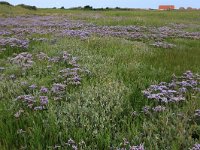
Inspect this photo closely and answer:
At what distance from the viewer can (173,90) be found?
5902 mm

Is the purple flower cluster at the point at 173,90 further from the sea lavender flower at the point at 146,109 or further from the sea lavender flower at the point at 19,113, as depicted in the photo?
the sea lavender flower at the point at 19,113

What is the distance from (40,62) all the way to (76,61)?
3.21 ft

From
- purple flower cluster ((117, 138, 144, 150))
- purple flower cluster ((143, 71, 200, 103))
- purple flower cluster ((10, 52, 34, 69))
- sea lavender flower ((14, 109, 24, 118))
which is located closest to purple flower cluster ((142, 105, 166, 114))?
purple flower cluster ((143, 71, 200, 103))

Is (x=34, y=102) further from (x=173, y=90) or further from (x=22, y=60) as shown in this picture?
(x=22, y=60)

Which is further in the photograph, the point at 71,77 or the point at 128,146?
the point at 71,77

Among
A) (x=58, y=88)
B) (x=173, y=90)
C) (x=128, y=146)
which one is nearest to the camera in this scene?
(x=128, y=146)

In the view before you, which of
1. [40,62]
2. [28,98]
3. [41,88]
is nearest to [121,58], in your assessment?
[40,62]

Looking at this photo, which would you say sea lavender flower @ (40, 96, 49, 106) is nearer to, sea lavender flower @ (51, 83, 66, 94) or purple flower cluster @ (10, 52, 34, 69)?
sea lavender flower @ (51, 83, 66, 94)

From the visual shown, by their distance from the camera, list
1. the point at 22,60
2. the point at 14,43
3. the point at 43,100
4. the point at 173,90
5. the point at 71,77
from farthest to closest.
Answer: the point at 14,43, the point at 22,60, the point at 71,77, the point at 173,90, the point at 43,100

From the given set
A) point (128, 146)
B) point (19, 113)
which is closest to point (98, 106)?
point (19, 113)

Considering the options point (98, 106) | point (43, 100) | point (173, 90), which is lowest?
point (98, 106)

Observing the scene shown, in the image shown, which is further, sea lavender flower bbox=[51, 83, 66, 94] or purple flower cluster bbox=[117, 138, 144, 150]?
sea lavender flower bbox=[51, 83, 66, 94]

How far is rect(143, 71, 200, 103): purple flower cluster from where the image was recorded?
5508 mm

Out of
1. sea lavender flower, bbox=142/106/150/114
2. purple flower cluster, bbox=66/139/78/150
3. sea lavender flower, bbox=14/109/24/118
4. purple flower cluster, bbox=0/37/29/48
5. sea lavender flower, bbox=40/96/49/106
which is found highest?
purple flower cluster, bbox=0/37/29/48
